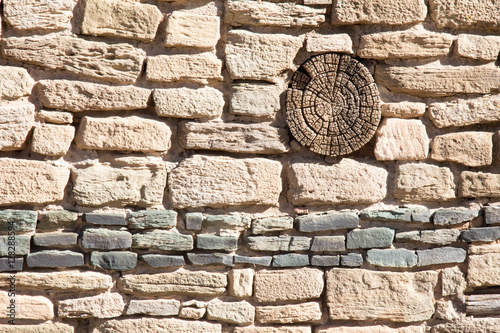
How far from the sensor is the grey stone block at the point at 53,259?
2.21 metres

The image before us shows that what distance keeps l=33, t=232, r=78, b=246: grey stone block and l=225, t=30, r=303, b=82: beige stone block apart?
1053 millimetres

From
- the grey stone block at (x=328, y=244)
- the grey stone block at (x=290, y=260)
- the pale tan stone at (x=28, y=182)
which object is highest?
the pale tan stone at (x=28, y=182)

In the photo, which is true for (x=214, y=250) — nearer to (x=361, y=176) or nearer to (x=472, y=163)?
(x=361, y=176)

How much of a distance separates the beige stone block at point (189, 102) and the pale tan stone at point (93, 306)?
0.89 m

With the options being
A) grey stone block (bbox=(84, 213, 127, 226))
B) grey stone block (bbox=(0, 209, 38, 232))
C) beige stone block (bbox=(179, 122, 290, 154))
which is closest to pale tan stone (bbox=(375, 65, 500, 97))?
beige stone block (bbox=(179, 122, 290, 154))

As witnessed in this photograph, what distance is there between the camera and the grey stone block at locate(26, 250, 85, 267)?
7.23 feet

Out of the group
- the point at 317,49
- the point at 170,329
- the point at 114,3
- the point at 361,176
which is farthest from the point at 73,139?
the point at 361,176

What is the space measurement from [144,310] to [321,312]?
858 millimetres

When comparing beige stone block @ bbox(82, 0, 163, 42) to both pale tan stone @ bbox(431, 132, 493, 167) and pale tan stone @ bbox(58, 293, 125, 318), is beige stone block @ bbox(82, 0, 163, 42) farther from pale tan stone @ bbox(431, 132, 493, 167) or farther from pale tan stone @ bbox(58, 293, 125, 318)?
pale tan stone @ bbox(431, 132, 493, 167)

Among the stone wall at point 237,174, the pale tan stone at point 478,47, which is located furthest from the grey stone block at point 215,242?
the pale tan stone at point 478,47

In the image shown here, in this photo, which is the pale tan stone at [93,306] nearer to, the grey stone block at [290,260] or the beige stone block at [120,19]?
the grey stone block at [290,260]

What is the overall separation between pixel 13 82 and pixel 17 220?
62cm

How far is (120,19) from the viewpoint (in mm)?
2240

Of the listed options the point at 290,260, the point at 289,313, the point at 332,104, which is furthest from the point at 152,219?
the point at 332,104
